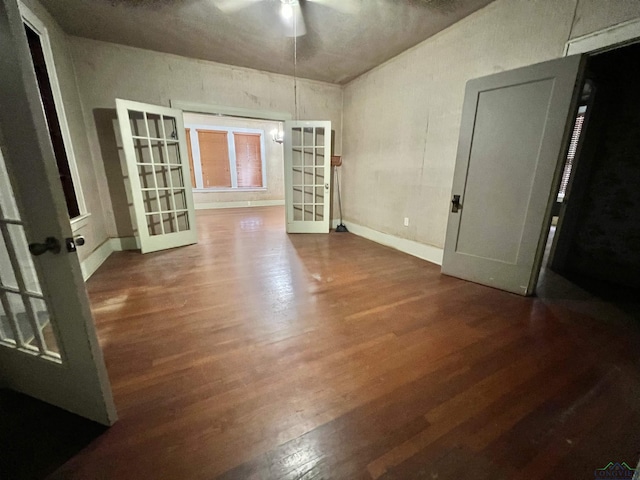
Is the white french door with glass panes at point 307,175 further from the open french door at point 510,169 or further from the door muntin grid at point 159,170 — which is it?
the open french door at point 510,169

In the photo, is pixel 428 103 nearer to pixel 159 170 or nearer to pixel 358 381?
pixel 358 381

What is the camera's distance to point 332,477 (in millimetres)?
1002

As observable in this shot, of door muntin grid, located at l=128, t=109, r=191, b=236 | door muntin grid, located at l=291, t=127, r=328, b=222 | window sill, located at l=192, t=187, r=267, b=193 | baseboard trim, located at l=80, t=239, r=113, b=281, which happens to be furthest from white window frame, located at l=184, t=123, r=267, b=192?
baseboard trim, located at l=80, t=239, r=113, b=281

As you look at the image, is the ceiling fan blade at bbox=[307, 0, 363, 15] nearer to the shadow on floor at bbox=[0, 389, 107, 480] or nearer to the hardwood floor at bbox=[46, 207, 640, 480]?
the hardwood floor at bbox=[46, 207, 640, 480]

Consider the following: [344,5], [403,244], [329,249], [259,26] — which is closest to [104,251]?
[329,249]

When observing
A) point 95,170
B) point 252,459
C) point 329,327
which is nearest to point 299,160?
point 95,170

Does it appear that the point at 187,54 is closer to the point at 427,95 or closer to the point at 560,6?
the point at 427,95

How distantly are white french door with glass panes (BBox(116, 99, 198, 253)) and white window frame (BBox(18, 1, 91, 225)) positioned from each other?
536mm

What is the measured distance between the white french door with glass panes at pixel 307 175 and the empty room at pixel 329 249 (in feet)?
0.16

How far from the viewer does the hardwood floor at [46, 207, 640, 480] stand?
1068 mm

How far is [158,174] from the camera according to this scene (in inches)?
152

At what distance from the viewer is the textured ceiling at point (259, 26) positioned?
8.30 ft

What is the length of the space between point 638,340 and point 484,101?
2.32 meters

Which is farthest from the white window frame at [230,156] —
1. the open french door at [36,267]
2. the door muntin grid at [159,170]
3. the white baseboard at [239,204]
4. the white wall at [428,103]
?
the open french door at [36,267]
